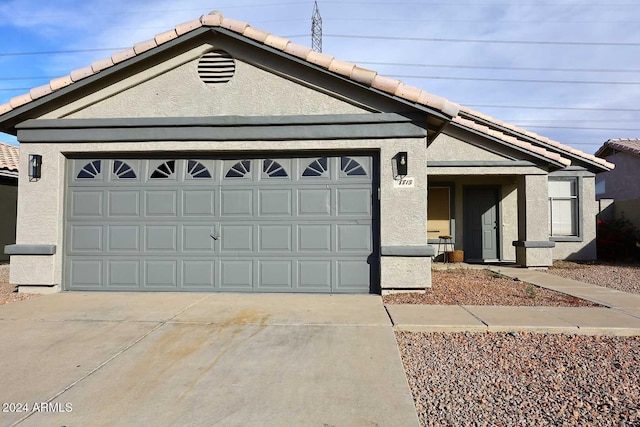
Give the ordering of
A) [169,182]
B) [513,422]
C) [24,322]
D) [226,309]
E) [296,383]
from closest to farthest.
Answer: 1. [513,422]
2. [296,383]
3. [24,322]
4. [226,309]
5. [169,182]

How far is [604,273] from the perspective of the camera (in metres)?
11.0

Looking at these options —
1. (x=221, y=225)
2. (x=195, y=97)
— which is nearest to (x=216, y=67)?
(x=195, y=97)

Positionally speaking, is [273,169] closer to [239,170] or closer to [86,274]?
[239,170]

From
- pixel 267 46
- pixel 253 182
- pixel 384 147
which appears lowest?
pixel 253 182

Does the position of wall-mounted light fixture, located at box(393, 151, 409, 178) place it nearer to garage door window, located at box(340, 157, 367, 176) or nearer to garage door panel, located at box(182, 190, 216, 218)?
garage door window, located at box(340, 157, 367, 176)

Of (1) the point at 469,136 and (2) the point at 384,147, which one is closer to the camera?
(2) the point at 384,147

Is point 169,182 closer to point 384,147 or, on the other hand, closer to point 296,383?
point 384,147

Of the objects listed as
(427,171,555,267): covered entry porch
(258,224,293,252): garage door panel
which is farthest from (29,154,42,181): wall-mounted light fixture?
(427,171,555,267): covered entry porch

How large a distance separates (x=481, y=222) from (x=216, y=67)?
956cm

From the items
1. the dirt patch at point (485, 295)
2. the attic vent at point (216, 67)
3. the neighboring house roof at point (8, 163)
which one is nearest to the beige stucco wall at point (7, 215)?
the neighboring house roof at point (8, 163)

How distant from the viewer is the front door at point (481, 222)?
44.8 ft

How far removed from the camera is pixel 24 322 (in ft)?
18.8

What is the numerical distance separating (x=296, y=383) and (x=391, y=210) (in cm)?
415

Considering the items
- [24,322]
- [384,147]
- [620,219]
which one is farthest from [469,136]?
[24,322]
